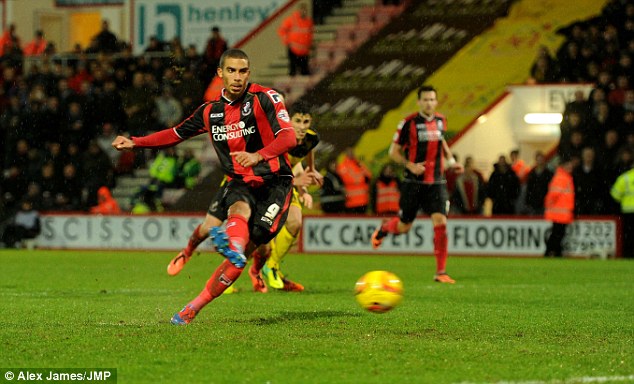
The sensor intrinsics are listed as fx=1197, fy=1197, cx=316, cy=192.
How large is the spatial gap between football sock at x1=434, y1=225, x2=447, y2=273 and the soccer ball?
5.37 m

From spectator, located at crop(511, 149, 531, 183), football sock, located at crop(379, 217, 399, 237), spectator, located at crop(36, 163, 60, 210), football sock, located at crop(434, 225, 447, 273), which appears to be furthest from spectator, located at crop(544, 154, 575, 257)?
spectator, located at crop(36, 163, 60, 210)

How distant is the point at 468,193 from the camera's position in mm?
21828

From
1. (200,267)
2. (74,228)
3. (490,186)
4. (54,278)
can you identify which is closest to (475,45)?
(490,186)

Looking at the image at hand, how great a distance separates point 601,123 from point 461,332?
12949 mm

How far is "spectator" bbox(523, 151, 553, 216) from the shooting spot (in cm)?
2059

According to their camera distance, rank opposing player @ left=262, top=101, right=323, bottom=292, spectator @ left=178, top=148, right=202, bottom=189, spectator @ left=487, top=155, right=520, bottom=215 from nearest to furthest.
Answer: opposing player @ left=262, top=101, right=323, bottom=292 < spectator @ left=487, top=155, right=520, bottom=215 < spectator @ left=178, top=148, right=202, bottom=189

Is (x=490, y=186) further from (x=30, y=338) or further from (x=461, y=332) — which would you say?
(x=30, y=338)

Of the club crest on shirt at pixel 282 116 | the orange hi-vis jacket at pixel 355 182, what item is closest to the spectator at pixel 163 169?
the orange hi-vis jacket at pixel 355 182

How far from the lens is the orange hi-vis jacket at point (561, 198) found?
64.8 feet

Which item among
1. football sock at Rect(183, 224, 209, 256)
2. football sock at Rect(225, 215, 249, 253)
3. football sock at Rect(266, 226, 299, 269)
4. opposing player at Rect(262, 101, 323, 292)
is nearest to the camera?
football sock at Rect(225, 215, 249, 253)

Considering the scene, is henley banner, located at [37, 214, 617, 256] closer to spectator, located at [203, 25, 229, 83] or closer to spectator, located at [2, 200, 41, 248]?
spectator, located at [2, 200, 41, 248]

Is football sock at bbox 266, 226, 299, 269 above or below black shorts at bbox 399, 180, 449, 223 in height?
below

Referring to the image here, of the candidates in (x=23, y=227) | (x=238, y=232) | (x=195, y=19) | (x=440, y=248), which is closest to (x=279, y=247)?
(x=440, y=248)

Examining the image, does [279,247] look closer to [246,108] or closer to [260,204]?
[260,204]
